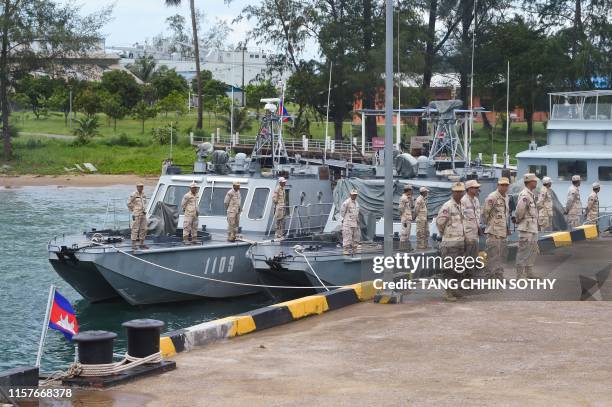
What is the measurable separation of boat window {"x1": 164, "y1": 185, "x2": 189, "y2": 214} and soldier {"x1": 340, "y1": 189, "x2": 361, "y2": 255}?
14.5ft

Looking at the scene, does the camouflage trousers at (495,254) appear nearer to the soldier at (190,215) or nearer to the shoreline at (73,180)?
the soldier at (190,215)

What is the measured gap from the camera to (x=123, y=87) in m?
71.4

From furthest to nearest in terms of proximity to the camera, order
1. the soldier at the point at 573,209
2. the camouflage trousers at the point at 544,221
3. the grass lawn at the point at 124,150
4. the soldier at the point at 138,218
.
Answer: the grass lawn at the point at 124,150
the soldier at the point at 573,209
the camouflage trousers at the point at 544,221
the soldier at the point at 138,218

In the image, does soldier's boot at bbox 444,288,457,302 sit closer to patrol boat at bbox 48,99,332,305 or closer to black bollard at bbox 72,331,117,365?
patrol boat at bbox 48,99,332,305

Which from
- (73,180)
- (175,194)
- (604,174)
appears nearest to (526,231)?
(175,194)

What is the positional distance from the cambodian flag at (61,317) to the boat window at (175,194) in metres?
12.1

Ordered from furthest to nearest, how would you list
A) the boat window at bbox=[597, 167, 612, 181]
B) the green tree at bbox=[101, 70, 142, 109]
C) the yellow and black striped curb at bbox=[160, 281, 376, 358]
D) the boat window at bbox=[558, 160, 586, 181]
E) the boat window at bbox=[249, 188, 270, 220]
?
the green tree at bbox=[101, 70, 142, 109], the boat window at bbox=[558, 160, 586, 181], the boat window at bbox=[597, 167, 612, 181], the boat window at bbox=[249, 188, 270, 220], the yellow and black striped curb at bbox=[160, 281, 376, 358]

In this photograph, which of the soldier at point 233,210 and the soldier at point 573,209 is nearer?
the soldier at point 233,210

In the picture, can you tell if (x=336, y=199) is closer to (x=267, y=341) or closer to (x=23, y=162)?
(x=267, y=341)

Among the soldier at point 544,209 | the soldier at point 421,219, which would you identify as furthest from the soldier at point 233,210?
the soldier at point 544,209

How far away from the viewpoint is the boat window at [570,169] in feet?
88.9

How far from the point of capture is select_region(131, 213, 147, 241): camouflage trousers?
2042 cm

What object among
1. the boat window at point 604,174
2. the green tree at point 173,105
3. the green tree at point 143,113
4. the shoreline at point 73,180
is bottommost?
the shoreline at point 73,180

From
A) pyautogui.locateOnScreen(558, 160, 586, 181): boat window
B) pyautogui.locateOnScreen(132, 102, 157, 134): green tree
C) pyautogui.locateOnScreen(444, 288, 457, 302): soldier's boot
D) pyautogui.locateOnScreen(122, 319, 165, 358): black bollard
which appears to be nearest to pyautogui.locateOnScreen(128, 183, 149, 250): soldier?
pyautogui.locateOnScreen(444, 288, 457, 302): soldier's boot
